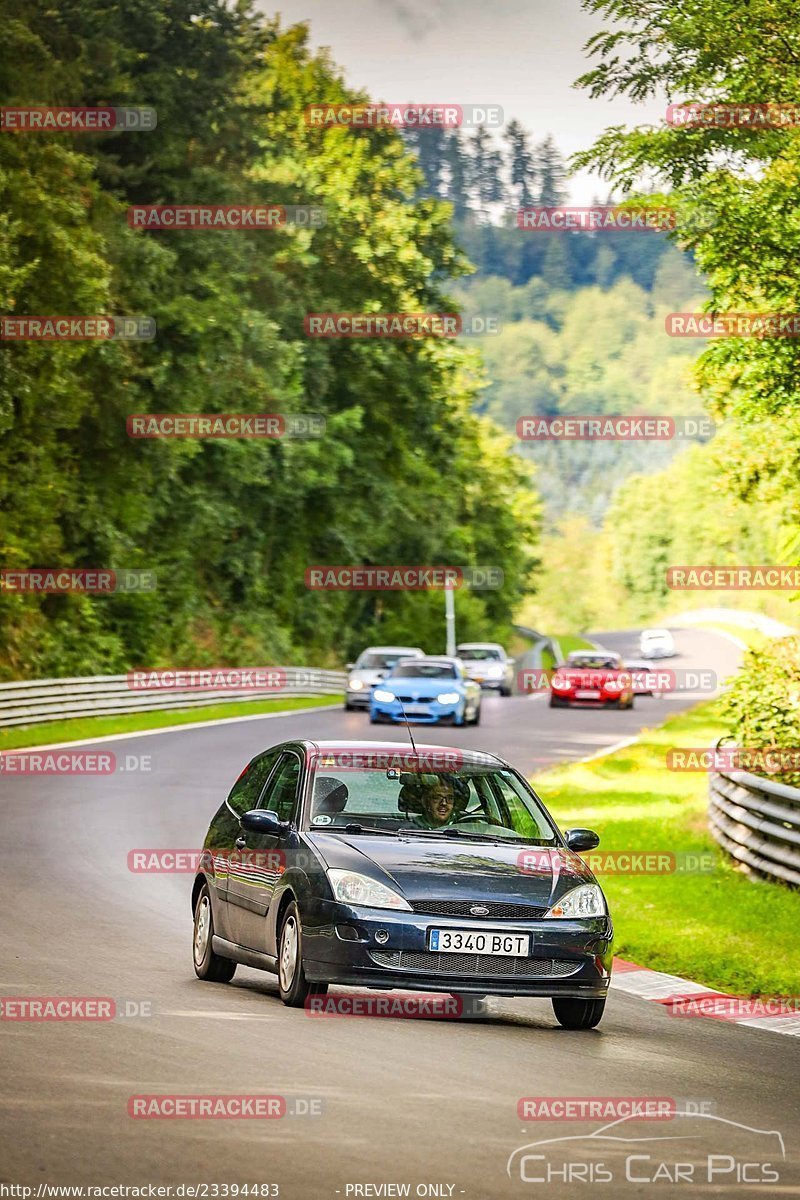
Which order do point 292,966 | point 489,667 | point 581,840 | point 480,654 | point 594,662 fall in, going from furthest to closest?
1. point 480,654
2. point 489,667
3. point 594,662
4. point 581,840
5. point 292,966

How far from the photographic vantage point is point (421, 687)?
41.4 meters

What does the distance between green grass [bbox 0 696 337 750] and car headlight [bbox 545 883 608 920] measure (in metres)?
24.1

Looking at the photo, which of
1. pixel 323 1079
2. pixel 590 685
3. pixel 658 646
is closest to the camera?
pixel 323 1079

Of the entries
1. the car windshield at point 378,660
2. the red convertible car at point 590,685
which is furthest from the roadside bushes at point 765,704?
the red convertible car at point 590,685

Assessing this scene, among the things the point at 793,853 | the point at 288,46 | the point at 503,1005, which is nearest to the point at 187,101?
the point at 288,46

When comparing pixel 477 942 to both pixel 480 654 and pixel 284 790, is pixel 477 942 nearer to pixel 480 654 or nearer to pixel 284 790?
pixel 284 790

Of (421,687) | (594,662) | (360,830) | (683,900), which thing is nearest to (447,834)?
(360,830)

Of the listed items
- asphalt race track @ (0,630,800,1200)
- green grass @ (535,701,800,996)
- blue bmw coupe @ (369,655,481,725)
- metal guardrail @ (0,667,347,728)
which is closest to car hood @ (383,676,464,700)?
blue bmw coupe @ (369,655,481,725)

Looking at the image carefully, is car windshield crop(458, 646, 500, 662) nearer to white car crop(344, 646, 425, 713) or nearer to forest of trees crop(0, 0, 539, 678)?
forest of trees crop(0, 0, 539, 678)

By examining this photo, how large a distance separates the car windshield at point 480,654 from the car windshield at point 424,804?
5351 centimetres

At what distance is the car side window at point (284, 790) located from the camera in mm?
10812

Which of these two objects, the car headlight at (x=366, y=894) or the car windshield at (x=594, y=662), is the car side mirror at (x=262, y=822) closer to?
the car headlight at (x=366, y=894)

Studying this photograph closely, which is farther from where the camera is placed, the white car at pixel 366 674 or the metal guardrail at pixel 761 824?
the white car at pixel 366 674

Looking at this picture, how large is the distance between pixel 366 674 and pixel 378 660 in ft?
4.80
